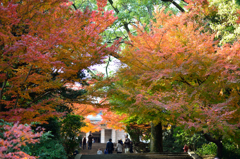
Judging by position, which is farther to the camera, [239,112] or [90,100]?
[90,100]

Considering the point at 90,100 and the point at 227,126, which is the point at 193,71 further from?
the point at 90,100

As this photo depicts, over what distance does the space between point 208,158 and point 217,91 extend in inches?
219

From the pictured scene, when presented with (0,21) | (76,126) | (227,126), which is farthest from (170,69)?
(76,126)

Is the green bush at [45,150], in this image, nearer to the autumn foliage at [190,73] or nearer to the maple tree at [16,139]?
the maple tree at [16,139]

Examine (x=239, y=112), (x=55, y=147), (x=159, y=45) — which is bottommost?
(x=55, y=147)

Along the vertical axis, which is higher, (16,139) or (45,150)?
(16,139)

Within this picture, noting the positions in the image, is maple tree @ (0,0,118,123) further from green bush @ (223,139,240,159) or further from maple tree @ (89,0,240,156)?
green bush @ (223,139,240,159)

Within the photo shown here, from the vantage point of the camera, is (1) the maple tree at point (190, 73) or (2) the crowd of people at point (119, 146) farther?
(2) the crowd of people at point (119, 146)

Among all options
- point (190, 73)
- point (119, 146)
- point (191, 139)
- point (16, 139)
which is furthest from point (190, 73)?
point (119, 146)

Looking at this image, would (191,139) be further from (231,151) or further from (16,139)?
(16,139)

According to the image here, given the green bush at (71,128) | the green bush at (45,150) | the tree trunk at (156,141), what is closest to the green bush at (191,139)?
the tree trunk at (156,141)

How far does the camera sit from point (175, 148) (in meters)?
16.2

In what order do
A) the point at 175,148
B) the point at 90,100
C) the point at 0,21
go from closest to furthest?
1. the point at 0,21
2. the point at 90,100
3. the point at 175,148

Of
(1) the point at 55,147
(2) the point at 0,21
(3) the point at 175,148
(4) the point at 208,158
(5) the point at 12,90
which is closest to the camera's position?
(2) the point at 0,21
